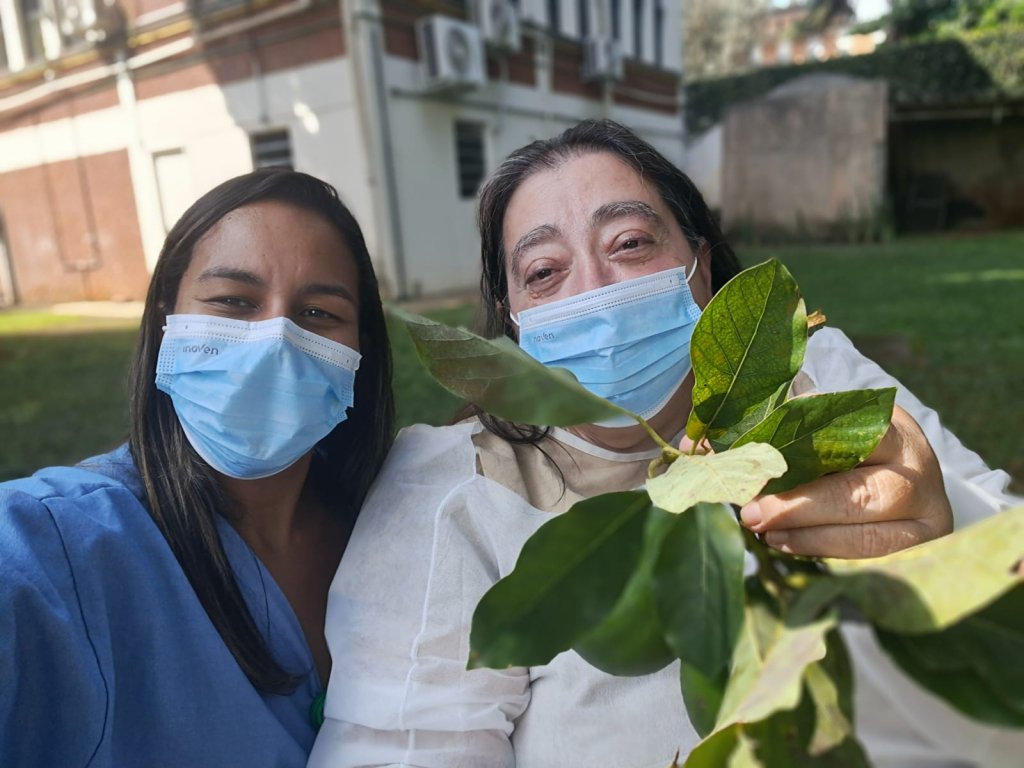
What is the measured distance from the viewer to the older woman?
1044 millimetres

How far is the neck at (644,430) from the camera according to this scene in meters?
1.19

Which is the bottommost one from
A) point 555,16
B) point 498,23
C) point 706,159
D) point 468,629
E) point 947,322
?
point 947,322

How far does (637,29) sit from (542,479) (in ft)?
43.8

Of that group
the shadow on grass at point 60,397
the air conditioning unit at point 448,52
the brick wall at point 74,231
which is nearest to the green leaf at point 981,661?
the shadow on grass at point 60,397

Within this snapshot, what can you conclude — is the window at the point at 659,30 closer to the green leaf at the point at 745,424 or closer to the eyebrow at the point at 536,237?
the eyebrow at the point at 536,237

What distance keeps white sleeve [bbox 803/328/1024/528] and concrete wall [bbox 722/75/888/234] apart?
1107 centimetres

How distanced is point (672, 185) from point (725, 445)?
80 cm

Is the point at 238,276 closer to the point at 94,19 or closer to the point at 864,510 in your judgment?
the point at 864,510

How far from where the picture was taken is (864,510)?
0.68m

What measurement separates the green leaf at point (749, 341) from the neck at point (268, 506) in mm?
883

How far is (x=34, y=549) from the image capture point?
930 mm

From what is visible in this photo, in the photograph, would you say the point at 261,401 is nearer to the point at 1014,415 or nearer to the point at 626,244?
the point at 626,244

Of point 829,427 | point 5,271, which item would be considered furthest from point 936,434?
point 5,271

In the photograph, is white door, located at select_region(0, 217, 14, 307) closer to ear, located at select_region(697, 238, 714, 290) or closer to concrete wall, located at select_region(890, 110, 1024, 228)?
ear, located at select_region(697, 238, 714, 290)
